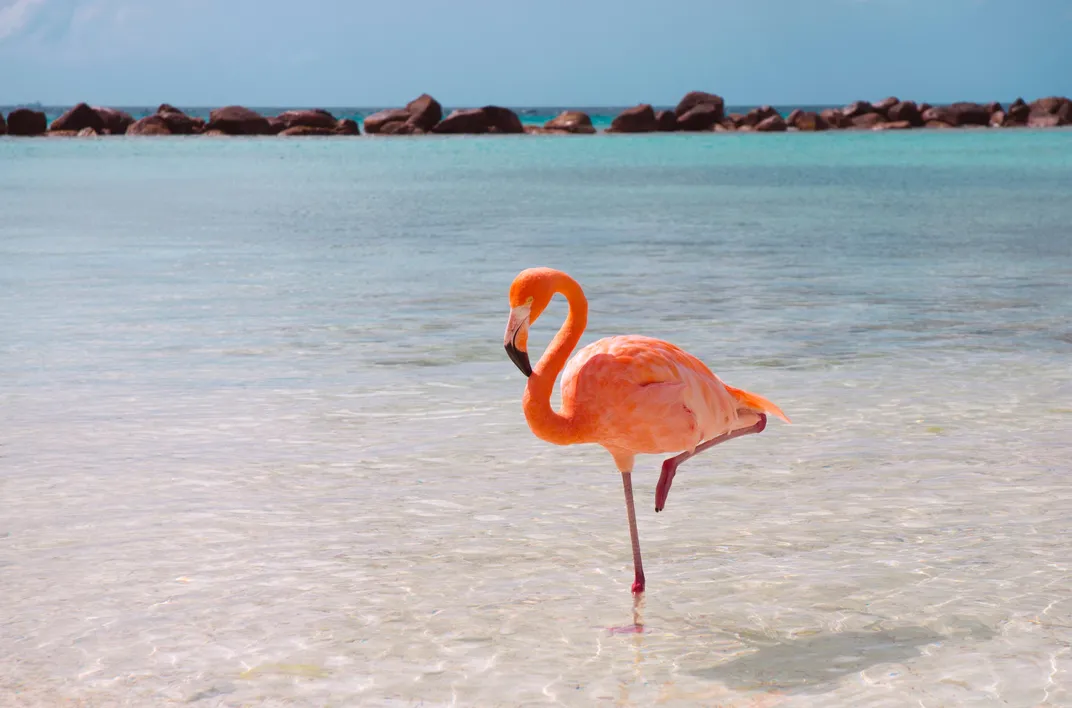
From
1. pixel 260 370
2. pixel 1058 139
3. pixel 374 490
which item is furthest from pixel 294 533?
pixel 1058 139

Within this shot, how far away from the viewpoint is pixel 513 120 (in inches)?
3295

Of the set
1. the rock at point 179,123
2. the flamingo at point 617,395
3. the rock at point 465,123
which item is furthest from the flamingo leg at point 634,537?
the rock at point 179,123

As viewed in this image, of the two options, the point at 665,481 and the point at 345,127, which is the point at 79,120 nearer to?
the point at 345,127

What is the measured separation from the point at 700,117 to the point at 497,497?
268 ft

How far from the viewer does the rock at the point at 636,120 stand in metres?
86.5

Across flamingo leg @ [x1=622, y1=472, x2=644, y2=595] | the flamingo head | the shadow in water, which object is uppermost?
the flamingo head

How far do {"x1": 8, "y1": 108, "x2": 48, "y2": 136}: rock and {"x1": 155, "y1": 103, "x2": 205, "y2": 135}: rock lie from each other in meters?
6.78

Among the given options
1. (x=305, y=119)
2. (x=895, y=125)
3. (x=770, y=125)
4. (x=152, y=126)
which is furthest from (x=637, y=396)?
(x=895, y=125)

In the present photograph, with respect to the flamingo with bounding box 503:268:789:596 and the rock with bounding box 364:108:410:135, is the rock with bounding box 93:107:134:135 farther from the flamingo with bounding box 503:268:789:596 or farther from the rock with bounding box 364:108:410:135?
the flamingo with bounding box 503:268:789:596

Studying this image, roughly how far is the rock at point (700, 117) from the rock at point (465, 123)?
1313 cm

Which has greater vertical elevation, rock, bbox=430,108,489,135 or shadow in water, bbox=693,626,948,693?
rock, bbox=430,108,489,135

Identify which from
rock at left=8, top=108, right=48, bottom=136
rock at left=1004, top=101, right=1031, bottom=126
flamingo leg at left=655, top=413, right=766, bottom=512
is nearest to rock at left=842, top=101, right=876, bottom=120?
rock at left=1004, top=101, right=1031, bottom=126

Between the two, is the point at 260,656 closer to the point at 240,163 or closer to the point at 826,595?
the point at 826,595

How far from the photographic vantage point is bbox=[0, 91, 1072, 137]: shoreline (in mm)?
79500
